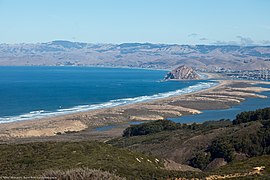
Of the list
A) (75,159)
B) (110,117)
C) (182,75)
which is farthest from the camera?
(182,75)

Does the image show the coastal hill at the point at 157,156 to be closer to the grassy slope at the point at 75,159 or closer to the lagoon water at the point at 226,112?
the grassy slope at the point at 75,159

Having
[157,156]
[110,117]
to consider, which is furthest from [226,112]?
[157,156]

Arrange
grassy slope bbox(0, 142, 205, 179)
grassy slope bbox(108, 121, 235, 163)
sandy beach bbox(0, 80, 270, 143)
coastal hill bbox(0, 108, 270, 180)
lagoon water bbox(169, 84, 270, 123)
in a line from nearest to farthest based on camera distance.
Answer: coastal hill bbox(0, 108, 270, 180)
grassy slope bbox(0, 142, 205, 179)
grassy slope bbox(108, 121, 235, 163)
sandy beach bbox(0, 80, 270, 143)
lagoon water bbox(169, 84, 270, 123)

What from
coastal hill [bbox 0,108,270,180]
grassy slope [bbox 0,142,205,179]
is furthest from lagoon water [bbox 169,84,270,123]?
grassy slope [bbox 0,142,205,179]

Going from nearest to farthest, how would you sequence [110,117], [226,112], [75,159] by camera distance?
[75,159], [110,117], [226,112]

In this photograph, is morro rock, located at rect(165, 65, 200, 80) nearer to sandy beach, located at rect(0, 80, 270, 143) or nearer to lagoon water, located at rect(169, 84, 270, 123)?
sandy beach, located at rect(0, 80, 270, 143)

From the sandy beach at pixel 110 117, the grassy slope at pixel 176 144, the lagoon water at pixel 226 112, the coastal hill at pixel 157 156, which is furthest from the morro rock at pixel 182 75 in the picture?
the grassy slope at pixel 176 144

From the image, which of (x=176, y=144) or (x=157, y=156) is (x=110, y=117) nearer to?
(x=176, y=144)
